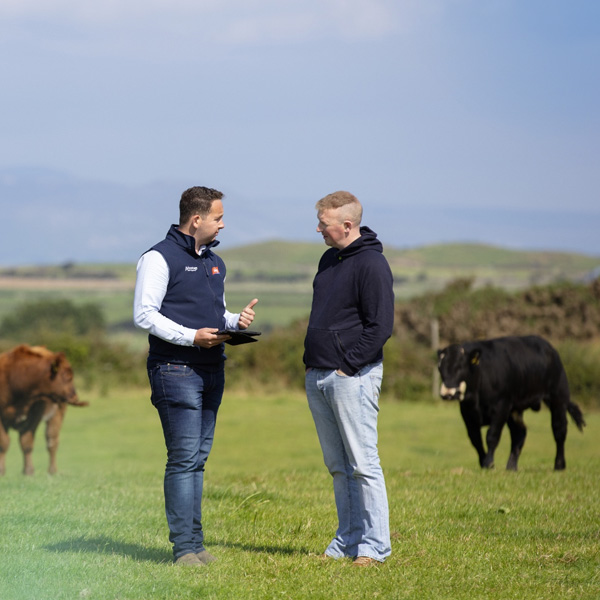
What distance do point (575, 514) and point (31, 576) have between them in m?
4.94

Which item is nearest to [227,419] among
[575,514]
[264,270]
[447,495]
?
[447,495]

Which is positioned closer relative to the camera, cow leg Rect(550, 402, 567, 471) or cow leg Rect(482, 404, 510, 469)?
cow leg Rect(482, 404, 510, 469)

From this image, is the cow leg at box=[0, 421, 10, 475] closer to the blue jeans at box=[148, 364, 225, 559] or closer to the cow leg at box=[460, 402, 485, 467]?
the cow leg at box=[460, 402, 485, 467]

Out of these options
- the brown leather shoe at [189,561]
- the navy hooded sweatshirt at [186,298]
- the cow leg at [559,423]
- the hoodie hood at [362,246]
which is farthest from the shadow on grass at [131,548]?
the cow leg at [559,423]

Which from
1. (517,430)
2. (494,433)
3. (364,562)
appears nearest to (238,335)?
(364,562)

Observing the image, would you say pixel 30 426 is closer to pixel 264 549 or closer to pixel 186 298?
pixel 264 549

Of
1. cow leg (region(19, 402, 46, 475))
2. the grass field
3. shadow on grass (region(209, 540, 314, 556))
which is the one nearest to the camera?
the grass field

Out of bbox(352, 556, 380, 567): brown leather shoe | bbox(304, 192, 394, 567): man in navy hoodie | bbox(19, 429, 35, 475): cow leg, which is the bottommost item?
bbox(19, 429, 35, 475): cow leg

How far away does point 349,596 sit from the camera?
561 centimetres

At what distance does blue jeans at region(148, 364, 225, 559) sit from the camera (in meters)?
6.08

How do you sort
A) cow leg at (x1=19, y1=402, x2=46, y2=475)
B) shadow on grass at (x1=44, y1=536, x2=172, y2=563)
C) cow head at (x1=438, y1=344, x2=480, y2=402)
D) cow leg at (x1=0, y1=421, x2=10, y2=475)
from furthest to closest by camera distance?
cow leg at (x1=19, y1=402, x2=46, y2=475) < cow leg at (x1=0, y1=421, x2=10, y2=475) < cow head at (x1=438, y1=344, x2=480, y2=402) < shadow on grass at (x1=44, y1=536, x2=172, y2=563)

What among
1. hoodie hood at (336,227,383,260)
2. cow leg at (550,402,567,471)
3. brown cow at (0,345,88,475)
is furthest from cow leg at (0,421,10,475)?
hoodie hood at (336,227,383,260)

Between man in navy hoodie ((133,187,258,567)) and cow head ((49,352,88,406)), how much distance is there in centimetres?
842

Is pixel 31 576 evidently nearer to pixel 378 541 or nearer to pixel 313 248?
pixel 378 541
